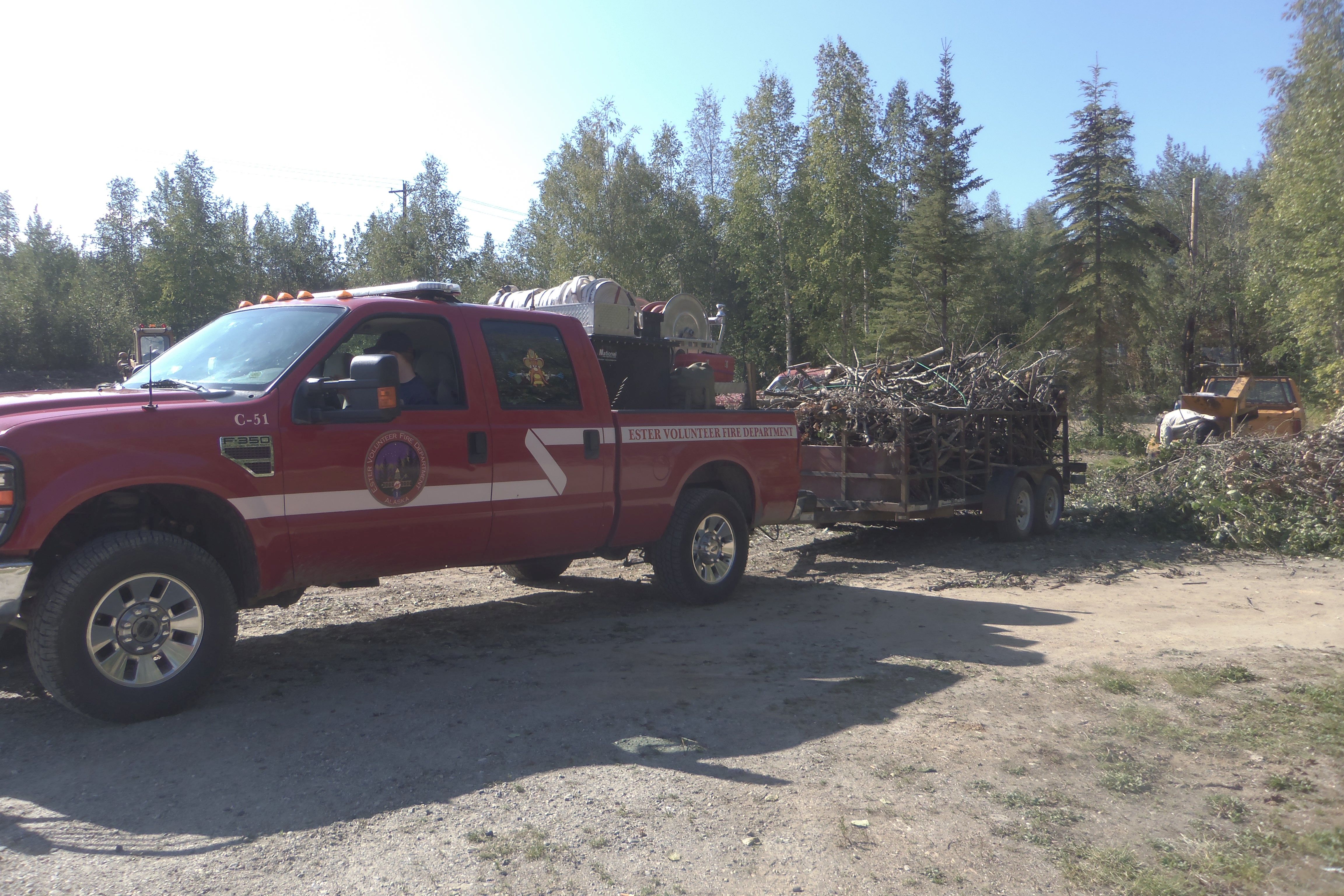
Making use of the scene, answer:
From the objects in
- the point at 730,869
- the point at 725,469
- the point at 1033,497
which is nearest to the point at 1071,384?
the point at 1033,497

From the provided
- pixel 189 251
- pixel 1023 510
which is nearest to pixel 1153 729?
pixel 1023 510

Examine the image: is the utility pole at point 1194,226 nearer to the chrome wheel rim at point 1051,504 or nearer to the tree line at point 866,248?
the tree line at point 866,248

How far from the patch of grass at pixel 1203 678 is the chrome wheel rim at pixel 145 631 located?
5304mm

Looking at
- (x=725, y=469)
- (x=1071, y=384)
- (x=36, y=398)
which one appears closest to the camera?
(x=36, y=398)

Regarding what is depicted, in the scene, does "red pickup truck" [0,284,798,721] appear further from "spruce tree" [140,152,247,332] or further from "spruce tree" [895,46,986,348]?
"spruce tree" [140,152,247,332]

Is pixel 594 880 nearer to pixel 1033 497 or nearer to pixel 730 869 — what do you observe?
pixel 730 869

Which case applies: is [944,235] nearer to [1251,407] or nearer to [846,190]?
[846,190]

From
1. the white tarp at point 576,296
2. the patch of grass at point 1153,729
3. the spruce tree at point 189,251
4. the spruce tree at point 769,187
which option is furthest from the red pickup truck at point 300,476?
the spruce tree at point 189,251

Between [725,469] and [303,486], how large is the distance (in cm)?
369

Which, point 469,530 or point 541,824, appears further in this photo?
point 469,530

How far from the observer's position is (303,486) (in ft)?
16.2

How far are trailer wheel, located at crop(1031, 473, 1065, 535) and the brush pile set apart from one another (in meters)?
0.69

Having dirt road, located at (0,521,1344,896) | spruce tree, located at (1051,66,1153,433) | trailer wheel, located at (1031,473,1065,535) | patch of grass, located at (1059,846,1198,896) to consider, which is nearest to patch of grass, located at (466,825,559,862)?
dirt road, located at (0,521,1344,896)

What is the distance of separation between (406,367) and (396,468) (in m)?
0.72
